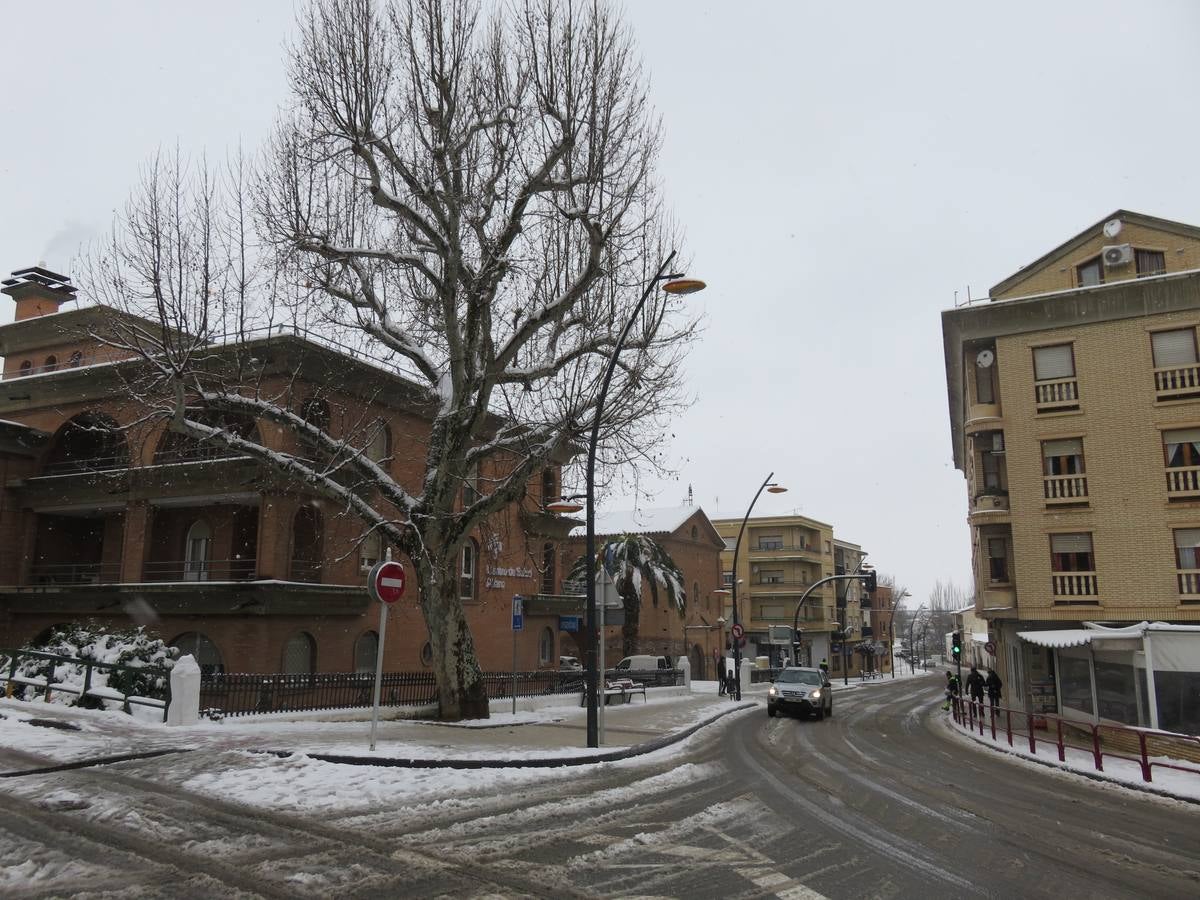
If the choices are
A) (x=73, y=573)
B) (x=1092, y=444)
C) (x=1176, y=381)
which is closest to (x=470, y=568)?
(x=73, y=573)

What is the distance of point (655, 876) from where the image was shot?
661cm

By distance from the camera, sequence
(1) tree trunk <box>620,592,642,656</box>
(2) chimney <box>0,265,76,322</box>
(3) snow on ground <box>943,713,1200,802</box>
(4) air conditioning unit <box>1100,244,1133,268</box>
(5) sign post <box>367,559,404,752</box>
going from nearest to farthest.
→ (5) sign post <box>367,559,404,752</box>
(3) snow on ground <box>943,713,1200,802</box>
(4) air conditioning unit <box>1100,244,1133,268</box>
(2) chimney <box>0,265,76,322</box>
(1) tree trunk <box>620,592,642,656</box>

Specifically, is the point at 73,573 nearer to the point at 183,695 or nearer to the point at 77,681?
the point at 77,681

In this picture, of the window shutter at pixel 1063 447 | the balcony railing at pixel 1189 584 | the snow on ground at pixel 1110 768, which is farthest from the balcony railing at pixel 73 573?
the balcony railing at pixel 1189 584

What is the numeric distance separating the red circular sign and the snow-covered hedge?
6251 mm

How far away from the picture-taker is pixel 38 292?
3666 cm

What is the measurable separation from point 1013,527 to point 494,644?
62.3ft

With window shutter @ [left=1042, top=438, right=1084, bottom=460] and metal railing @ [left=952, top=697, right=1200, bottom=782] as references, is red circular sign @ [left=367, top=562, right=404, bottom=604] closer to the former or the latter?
metal railing @ [left=952, top=697, right=1200, bottom=782]

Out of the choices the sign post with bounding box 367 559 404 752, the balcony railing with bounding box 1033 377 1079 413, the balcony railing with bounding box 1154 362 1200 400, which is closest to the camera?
the sign post with bounding box 367 559 404 752

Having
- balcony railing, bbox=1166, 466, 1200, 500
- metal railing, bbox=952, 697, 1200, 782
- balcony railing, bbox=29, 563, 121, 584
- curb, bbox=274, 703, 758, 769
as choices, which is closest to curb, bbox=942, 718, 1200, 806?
metal railing, bbox=952, 697, 1200, 782

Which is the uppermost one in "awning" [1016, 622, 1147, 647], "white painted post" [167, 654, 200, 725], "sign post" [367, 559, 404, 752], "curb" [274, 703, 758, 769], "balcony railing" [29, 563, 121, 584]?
"balcony railing" [29, 563, 121, 584]

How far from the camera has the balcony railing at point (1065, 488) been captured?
2316 centimetres

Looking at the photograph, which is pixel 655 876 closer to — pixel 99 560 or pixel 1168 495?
pixel 1168 495

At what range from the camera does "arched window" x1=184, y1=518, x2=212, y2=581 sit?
2500 cm
